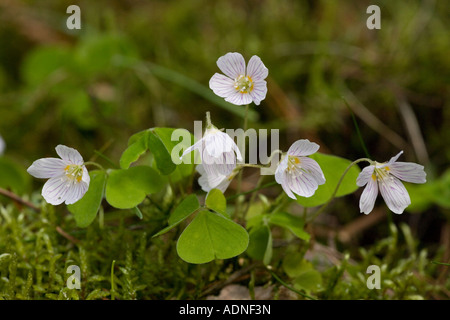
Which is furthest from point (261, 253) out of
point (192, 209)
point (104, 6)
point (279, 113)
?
point (104, 6)

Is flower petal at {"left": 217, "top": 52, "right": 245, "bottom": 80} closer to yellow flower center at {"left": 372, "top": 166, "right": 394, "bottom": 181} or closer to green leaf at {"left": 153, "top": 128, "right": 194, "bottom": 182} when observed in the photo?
green leaf at {"left": 153, "top": 128, "right": 194, "bottom": 182}

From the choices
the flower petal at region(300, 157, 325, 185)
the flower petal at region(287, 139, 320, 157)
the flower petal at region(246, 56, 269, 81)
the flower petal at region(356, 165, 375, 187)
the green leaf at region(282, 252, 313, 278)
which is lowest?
the green leaf at region(282, 252, 313, 278)

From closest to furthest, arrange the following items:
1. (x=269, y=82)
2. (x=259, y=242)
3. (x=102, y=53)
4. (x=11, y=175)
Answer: (x=259, y=242) → (x=11, y=175) → (x=269, y=82) → (x=102, y=53)

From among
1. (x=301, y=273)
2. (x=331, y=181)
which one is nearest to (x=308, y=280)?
(x=301, y=273)

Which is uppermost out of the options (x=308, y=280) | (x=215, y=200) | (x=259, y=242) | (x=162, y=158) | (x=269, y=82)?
(x=269, y=82)

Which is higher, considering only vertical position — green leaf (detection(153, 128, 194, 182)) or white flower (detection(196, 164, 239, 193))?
green leaf (detection(153, 128, 194, 182))

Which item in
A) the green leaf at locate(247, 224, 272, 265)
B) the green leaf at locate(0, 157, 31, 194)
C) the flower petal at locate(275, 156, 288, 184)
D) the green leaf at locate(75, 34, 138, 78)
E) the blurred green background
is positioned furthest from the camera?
the green leaf at locate(75, 34, 138, 78)

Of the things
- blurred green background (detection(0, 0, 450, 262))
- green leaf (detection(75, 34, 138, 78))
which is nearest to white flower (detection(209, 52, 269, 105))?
blurred green background (detection(0, 0, 450, 262))

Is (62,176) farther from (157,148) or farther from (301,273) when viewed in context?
(301,273)
